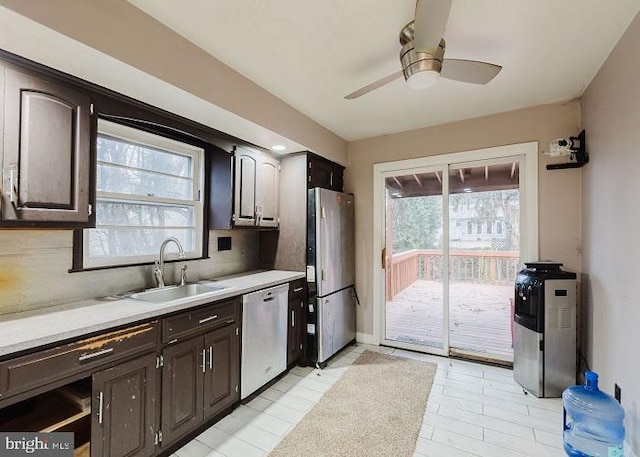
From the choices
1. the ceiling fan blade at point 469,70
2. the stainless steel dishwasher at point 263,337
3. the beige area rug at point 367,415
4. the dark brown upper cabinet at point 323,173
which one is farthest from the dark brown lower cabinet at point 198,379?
the ceiling fan blade at point 469,70

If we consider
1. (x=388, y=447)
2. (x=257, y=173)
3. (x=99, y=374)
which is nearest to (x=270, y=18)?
(x=257, y=173)

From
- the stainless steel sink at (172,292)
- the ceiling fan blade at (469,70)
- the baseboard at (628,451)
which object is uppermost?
the ceiling fan blade at (469,70)

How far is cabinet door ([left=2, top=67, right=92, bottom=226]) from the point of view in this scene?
4.69 ft

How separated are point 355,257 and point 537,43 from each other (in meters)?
2.56

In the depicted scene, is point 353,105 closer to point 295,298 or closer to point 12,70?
point 295,298

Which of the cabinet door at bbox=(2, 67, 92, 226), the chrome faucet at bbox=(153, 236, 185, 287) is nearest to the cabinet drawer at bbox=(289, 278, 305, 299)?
the chrome faucet at bbox=(153, 236, 185, 287)

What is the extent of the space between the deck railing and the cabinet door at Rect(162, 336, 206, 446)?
2.42 meters

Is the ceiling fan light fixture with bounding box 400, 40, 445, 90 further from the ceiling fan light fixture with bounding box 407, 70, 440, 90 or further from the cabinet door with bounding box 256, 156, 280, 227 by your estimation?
the cabinet door with bounding box 256, 156, 280, 227

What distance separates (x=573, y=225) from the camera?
2.69 meters

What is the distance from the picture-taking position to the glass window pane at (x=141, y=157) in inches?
84.6

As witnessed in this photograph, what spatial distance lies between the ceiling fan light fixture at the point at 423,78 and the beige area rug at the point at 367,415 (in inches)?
85.3

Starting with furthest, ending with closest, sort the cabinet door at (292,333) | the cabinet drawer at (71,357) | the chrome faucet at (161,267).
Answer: the cabinet door at (292,333) < the chrome faucet at (161,267) < the cabinet drawer at (71,357)

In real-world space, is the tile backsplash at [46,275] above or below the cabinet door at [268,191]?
below

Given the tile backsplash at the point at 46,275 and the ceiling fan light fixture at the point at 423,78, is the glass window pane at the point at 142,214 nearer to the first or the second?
the tile backsplash at the point at 46,275
